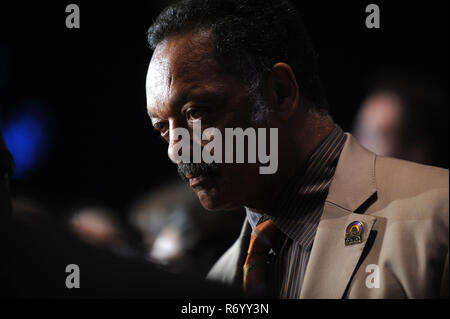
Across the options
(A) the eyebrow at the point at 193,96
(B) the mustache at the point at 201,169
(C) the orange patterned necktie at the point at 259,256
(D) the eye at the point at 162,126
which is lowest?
(C) the orange patterned necktie at the point at 259,256

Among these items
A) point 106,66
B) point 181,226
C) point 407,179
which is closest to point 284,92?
point 407,179

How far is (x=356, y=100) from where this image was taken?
2.17m

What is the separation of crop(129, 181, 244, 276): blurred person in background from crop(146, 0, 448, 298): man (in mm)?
785

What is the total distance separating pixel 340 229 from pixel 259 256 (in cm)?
29

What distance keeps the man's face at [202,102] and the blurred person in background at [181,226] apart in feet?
2.63

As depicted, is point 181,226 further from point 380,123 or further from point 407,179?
point 407,179

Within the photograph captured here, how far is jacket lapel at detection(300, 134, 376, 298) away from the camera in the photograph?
0.99 metres

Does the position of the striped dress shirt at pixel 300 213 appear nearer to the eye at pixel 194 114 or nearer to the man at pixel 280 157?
the man at pixel 280 157

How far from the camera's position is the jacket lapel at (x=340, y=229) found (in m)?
0.99

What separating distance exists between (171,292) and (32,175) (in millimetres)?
1917

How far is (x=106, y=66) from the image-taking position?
2.12 meters

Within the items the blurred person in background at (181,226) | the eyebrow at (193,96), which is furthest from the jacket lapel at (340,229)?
the blurred person in background at (181,226)
